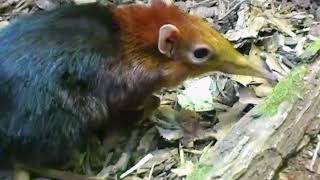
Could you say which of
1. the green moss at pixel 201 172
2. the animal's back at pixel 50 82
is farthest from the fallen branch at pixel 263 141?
the animal's back at pixel 50 82

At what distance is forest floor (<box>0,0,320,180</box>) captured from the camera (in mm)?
3926

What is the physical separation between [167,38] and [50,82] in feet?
1.99

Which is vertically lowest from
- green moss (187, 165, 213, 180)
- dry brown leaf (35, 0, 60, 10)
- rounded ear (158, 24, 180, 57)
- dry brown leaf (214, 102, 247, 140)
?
dry brown leaf (214, 102, 247, 140)

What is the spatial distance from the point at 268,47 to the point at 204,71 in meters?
0.72

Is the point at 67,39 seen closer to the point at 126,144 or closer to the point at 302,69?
the point at 126,144

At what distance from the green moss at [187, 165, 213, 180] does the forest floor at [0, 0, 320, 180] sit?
1.14 ft

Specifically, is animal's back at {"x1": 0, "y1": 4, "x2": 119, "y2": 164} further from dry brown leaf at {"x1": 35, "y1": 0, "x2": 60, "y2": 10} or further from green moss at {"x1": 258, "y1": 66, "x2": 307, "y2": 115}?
dry brown leaf at {"x1": 35, "y1": 0, "x2": 60, "y2": 10}

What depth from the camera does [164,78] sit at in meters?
3.89

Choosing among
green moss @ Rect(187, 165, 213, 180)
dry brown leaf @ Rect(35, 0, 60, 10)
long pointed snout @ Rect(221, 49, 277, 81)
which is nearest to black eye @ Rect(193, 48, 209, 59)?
long pointed snout @ Rect(221, 49, 277, 81)

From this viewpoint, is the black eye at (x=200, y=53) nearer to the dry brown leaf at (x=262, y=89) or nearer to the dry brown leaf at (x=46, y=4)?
the dry brown leaf at (x=262, y=89)

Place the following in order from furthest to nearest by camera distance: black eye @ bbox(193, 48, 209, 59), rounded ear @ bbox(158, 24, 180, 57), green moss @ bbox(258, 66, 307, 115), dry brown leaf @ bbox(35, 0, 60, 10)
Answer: dry brown leaf @ bbox(35, 0, 60, 10) → black eye @ bbox(193, 48, 209, 59) → rounded ear @ bbox(158, 24, 180, 57) → green moss @ bbox(258, 66, 307, 115)

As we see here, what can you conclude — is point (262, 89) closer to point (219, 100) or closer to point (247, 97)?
point (247, 97)

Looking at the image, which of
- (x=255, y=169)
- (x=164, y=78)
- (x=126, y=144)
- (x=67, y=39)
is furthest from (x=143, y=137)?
(x=255, y=169)

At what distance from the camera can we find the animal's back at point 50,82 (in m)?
3.70
